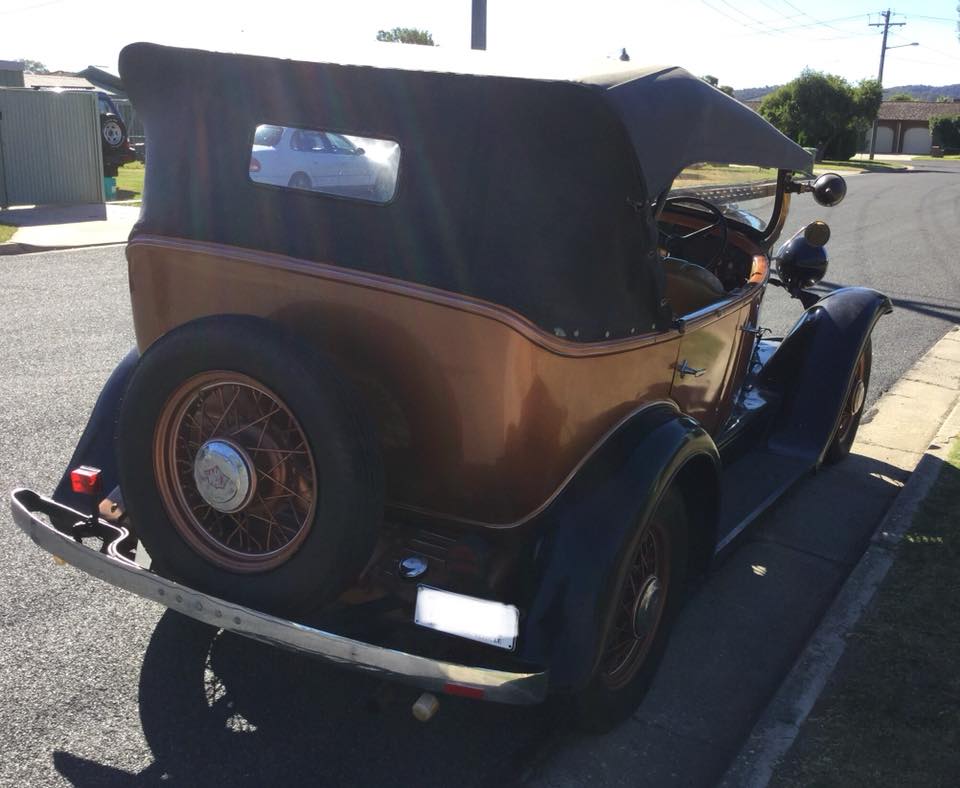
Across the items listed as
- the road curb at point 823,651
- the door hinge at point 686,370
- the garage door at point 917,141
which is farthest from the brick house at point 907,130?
the door hinge at point 686,370

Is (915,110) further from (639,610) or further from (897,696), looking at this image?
(639,610)

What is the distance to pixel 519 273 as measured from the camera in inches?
101

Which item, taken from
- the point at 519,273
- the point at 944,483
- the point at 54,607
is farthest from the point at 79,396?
the point at 944,483

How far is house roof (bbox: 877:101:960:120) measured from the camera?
7881cm

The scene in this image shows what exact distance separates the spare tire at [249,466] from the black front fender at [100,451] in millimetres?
534

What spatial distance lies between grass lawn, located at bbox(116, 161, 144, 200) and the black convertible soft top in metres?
12.9

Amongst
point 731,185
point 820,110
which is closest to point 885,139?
point 820,110

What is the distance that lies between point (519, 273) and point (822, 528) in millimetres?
2577

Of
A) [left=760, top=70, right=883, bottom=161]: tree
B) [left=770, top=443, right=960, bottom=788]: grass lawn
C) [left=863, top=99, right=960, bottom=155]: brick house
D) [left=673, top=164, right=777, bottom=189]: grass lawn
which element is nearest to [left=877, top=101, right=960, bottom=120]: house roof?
[left=863, top=99, right=960, bottom=155]: brick house

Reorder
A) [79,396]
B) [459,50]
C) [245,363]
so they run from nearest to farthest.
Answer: [245,363]
[459,50]
[79,396]

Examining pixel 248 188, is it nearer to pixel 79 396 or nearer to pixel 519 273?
pixel 519 273

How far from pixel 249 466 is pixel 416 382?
494 mm

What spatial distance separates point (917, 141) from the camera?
78.3 m

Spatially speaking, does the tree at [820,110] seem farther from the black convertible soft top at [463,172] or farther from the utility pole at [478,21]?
the black convertible soft top at [463,172]
